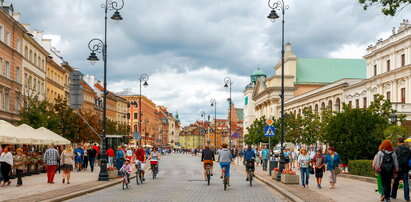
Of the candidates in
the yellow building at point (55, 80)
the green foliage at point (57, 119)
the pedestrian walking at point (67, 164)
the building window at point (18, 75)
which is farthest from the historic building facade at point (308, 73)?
the pedestrian walking at point (67, 164)

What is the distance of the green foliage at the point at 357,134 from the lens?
115ft

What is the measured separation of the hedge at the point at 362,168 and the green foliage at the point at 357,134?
392 centimetres

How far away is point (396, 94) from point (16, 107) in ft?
123

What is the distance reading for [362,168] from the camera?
29.0 metres

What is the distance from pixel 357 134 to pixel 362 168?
6.62 metres

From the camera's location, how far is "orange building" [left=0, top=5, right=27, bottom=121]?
151 ft

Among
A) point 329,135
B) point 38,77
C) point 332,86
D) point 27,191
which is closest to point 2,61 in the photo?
point 38,77

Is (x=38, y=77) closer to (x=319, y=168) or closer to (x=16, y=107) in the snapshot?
(x=16, y=107)

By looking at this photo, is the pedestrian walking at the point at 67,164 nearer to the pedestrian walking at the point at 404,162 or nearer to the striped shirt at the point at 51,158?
the striped shirt at the point at 51,158

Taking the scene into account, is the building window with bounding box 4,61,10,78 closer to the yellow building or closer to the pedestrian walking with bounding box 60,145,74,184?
the yellow building

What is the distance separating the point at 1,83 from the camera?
45875 mm

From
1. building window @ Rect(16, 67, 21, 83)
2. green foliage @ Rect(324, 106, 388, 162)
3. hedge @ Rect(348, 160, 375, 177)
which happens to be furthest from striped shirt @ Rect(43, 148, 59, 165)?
building window @ Rect(16, 67, 21, 83)

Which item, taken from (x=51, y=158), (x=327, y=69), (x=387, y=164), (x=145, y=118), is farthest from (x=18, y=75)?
(x=145, y=118)

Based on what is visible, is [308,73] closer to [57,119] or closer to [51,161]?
[57,119]
